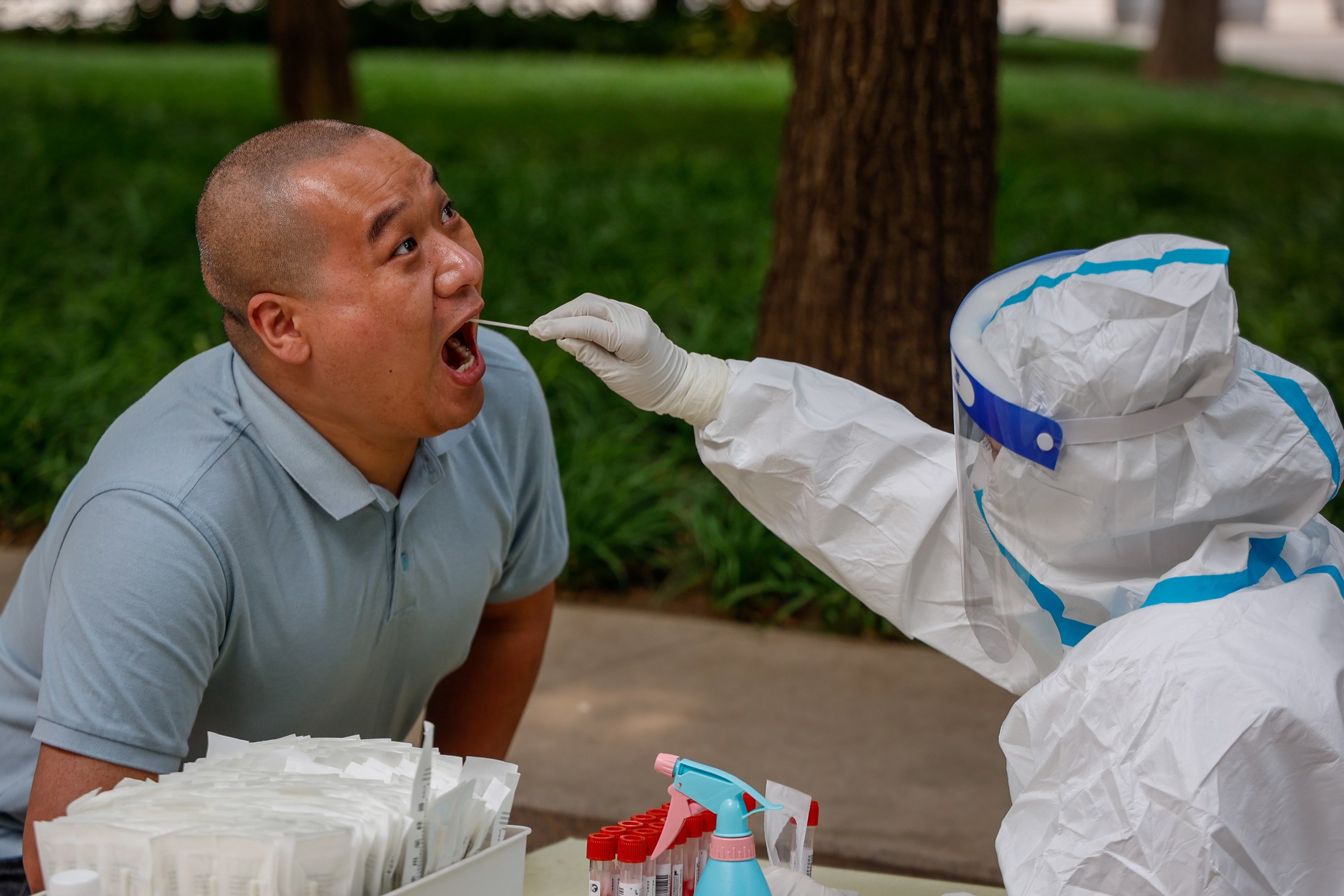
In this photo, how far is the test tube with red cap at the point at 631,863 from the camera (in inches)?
57.7

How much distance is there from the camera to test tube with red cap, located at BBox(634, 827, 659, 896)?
149 cm

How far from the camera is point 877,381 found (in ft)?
14.4

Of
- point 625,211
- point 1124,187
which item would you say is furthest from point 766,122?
point 625,211

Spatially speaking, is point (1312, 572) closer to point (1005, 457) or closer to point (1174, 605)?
point (1174, 605)

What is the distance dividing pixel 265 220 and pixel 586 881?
972 mm

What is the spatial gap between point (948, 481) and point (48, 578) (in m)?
1.22

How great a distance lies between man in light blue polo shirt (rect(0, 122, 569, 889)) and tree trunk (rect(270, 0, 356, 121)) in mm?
7622

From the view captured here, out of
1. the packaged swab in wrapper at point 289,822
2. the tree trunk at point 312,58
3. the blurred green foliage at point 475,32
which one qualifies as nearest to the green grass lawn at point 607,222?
the tree trunk at point 312,58

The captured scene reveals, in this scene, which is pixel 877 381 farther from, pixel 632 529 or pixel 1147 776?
pixel 1147 776

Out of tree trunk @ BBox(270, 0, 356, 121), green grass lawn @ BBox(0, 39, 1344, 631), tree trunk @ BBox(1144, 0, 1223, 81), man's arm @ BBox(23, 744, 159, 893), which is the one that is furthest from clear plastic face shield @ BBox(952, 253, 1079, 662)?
tree trunk @ BBox(1144, 0, 1223, 81)

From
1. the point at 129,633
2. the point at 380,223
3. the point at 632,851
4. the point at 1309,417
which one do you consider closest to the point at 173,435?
the point at 129,633

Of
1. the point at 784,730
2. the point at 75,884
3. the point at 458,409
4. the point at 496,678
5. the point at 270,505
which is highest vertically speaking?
the point at 458,409

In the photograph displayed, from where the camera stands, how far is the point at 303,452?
6.12 ft

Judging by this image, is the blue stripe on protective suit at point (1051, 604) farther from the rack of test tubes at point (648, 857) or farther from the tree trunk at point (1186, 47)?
the tree trunk at point (1186, 47)
